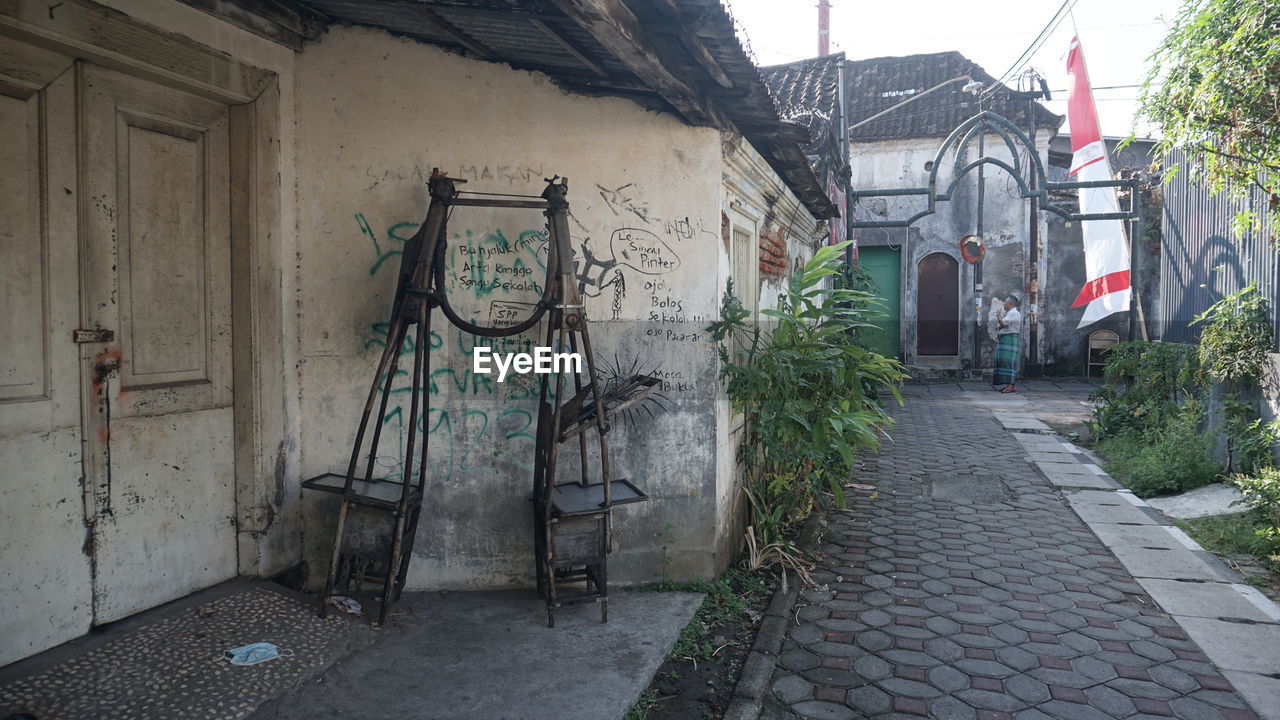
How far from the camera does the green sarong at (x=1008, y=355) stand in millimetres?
16203

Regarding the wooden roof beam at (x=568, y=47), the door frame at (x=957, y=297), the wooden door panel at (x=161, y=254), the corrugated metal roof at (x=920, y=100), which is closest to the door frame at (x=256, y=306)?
the wooden door panel at (x=161, y=254)

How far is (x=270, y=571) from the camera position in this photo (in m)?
4.35

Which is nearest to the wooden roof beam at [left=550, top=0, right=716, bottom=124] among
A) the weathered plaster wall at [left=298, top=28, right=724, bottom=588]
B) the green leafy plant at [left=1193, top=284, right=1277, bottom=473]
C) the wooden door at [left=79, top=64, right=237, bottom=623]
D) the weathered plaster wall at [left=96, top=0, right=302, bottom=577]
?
the weathered plaster wall at [left=298, top=28, right=724, bottom=588]

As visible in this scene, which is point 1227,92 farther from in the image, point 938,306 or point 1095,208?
point 938,306

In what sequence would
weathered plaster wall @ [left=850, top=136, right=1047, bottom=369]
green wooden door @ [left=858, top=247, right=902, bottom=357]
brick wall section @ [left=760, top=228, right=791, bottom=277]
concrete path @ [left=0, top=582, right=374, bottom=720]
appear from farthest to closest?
green wooden door @ [left=858, top=247, right=902, bottom=357], weathered plaster wall @ [left=850, top=136, right=1047, bottom=369], brick wall section @ [left=760, top=228, right=791, bottom=277], concrete path @ [left=0, top=582, right=374, bottom=720]

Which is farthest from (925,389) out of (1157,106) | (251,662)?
(251,662)

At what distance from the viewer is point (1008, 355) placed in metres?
16.2

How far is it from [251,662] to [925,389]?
15.4 meters

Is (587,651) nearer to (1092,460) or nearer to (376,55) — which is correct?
(376,55)

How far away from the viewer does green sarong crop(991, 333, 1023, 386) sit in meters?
16.2

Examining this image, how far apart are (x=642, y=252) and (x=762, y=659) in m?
2.35

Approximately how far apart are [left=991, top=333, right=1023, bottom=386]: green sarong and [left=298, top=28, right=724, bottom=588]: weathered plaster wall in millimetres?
13291

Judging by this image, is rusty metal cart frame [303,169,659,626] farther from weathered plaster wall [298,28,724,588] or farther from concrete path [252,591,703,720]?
weathered plaster wall [298,28,724,588]

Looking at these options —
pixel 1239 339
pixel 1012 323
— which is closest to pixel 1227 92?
pixel 1239 339
